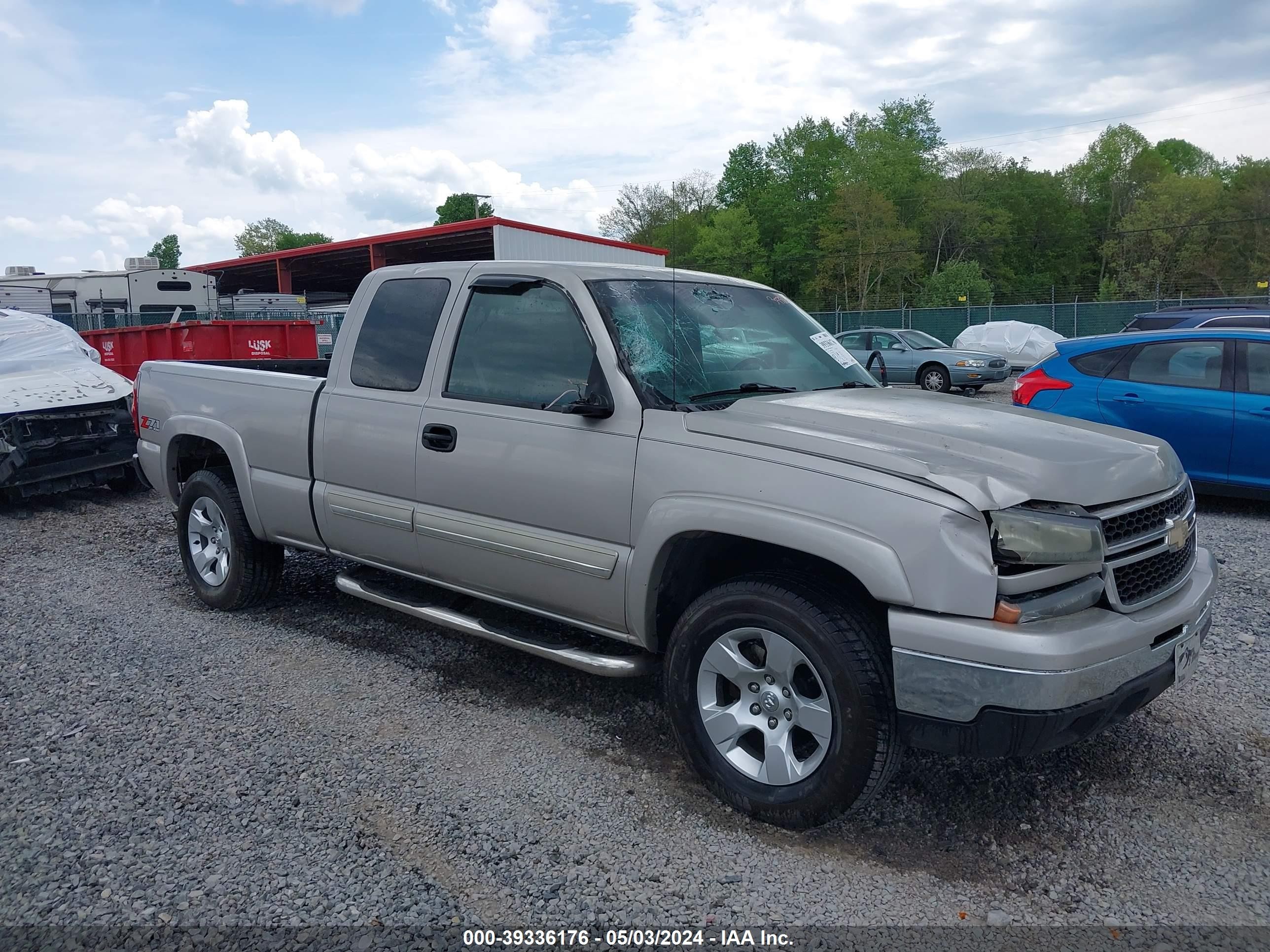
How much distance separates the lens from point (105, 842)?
3133 mm

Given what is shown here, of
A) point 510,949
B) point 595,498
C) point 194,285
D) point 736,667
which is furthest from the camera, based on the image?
point 194,285

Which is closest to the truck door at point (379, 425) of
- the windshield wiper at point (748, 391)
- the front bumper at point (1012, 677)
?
the windshield wiper at point (748, 391)

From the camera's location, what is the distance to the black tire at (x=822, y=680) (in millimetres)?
2887

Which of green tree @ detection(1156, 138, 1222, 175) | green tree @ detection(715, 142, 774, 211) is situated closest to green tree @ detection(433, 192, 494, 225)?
green tree @ detection(715, 142, 774, 211)

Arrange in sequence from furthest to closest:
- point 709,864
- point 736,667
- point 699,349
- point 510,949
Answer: point 699,349, point 736,667, point 709,864, point 510,949

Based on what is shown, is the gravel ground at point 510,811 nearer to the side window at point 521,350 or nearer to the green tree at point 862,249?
the side window at point 521,350

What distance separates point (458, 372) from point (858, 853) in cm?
254

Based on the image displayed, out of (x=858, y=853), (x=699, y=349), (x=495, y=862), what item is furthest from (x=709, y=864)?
(x=699, y=349)

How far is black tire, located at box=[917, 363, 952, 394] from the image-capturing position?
67.2 ft

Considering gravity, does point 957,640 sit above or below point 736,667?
above

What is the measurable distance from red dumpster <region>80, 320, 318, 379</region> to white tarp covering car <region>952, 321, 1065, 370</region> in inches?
753

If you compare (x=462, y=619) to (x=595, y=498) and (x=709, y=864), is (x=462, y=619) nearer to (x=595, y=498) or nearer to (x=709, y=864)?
(x=595, y=498)

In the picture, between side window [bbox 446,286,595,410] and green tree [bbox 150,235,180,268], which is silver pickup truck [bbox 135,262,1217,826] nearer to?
side window [bbox 446,286,595,410]

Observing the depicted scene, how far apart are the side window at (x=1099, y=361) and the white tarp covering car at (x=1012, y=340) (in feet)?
59.5
